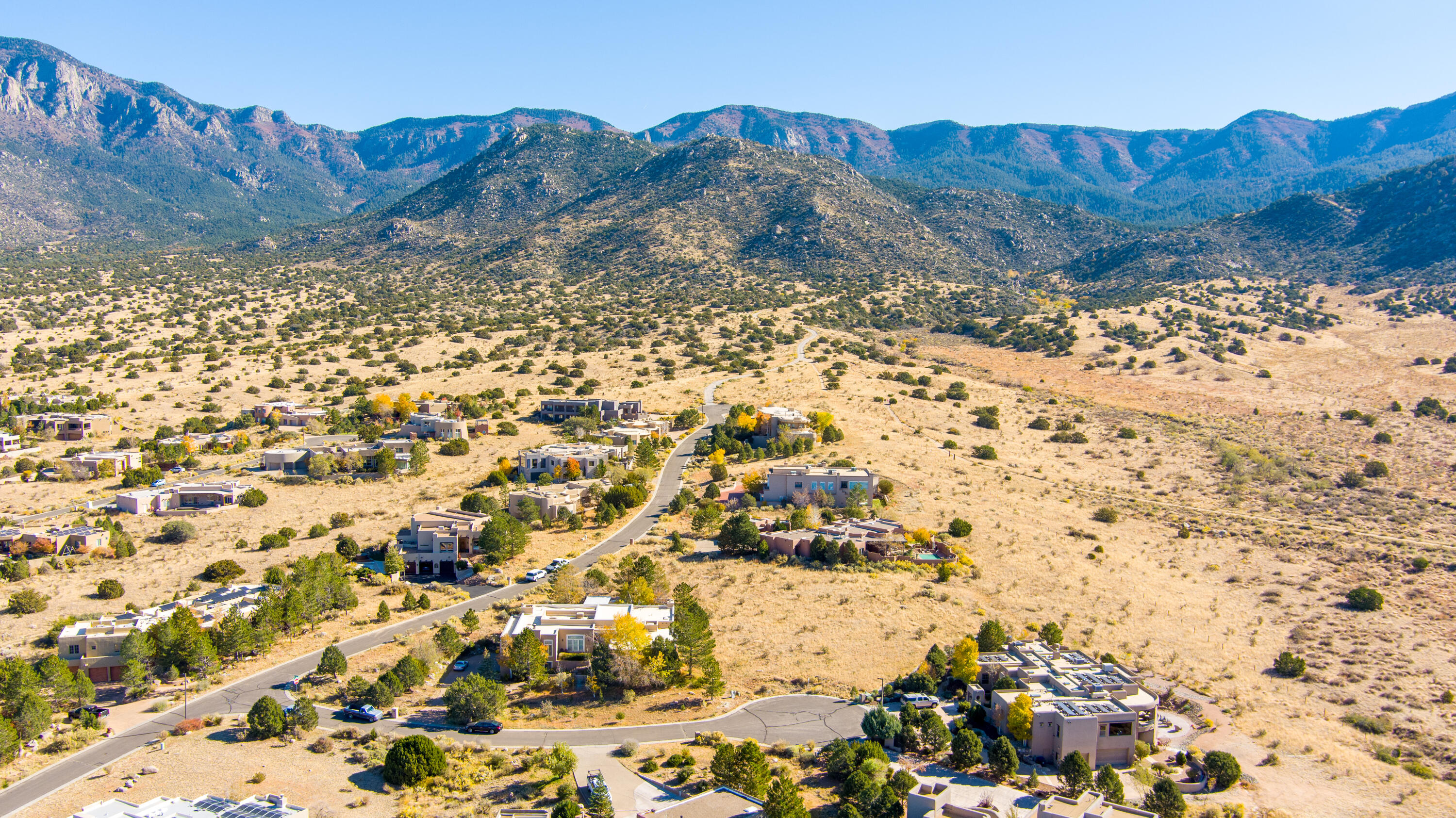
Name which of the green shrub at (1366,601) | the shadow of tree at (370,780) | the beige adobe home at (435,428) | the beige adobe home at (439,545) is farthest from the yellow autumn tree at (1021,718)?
the beige adobe home at (435,428)

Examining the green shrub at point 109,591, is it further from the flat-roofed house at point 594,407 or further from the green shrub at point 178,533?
the flat-roofed house at point 594,407

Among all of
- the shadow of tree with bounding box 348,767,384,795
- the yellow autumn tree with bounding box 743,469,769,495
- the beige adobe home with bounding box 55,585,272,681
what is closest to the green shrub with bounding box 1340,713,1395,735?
the yellow autumn tree with bounding box 743,469,769,495

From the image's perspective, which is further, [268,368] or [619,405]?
[268,368]

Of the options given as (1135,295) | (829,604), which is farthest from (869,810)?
(1135,295)

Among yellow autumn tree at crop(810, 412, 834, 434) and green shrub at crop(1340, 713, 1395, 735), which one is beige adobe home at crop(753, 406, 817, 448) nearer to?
yellow autumn tree at crop(810, 412, 834, 434)

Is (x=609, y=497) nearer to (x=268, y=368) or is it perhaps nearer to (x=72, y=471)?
(x=72, y=471)
